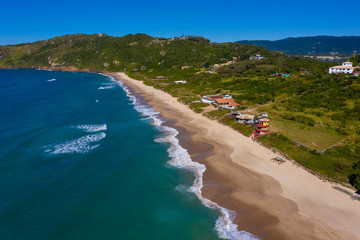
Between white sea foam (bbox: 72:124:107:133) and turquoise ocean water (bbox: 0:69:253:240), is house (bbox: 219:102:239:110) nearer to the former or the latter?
turquoise ocean water (bbox: 0:69:253:240)

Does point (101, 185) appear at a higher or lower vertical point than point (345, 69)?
lower

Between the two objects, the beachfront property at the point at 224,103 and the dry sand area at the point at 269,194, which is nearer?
the dry sand area at the point at 269,194

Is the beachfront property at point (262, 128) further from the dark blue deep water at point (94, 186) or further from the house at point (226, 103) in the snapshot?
the house at point (226, 103)

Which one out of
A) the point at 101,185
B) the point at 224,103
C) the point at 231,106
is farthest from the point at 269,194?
the point at 224,103

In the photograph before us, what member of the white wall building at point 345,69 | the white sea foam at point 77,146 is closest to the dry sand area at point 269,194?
the white sea foam at point 77,146

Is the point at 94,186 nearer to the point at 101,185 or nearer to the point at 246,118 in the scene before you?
the point at 101,185

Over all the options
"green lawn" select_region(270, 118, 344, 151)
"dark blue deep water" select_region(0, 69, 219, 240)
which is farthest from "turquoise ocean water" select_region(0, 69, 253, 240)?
"green lawn" select_region(270, 118, 344, 151)
